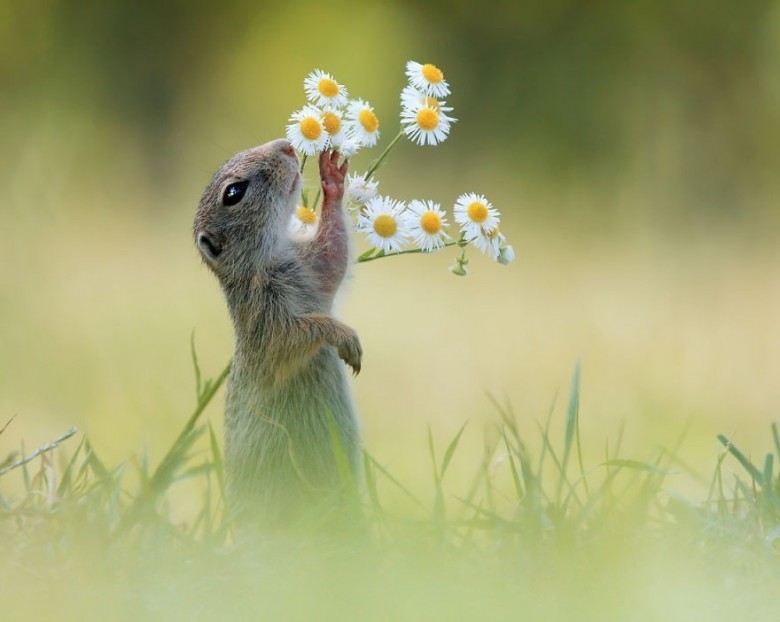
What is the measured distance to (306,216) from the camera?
114 inches

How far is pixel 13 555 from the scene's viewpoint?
78.3 inches

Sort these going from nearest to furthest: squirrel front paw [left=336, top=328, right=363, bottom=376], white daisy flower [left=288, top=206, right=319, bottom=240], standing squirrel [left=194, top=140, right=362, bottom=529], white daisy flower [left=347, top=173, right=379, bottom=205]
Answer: squirrel front paw [left=336, top=328, right=363, bottom=376]
standing squirrel [left=194, top=140, right=362, bottom=529]
white daisy flower [left=347, top=173, right=379, bottom=205]
white daisy flower [left=288, top=206, right=319, bottom=240]

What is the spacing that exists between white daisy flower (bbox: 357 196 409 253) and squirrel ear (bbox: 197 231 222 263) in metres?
0.39

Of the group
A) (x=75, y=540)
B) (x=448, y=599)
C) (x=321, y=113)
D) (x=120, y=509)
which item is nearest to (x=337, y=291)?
(x=321, y=113)

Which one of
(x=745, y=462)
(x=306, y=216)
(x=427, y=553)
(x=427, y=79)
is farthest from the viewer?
(x=306, y=216)

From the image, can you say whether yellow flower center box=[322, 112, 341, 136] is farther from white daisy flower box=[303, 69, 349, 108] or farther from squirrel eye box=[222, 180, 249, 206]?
squirrel eye box=[222, 180, 249, 206]

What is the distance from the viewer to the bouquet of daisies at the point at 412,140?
254 centimetres

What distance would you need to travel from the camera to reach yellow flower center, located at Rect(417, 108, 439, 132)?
102 inches

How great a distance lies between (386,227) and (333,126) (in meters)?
0.26

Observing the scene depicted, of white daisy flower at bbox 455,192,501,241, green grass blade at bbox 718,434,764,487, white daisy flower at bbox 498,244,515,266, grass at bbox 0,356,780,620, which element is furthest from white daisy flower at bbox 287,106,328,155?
green grass blade at bbox 718,434,764,487

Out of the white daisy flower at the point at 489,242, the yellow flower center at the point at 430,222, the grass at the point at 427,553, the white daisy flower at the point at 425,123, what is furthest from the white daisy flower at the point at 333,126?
the grass at the point at 427,553

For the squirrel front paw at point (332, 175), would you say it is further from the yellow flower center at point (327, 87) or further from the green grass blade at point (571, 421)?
the green grass blade at point (571, 421)

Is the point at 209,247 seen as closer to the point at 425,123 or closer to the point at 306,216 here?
the point at 306,216

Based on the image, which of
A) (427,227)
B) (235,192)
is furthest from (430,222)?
(235,192)
